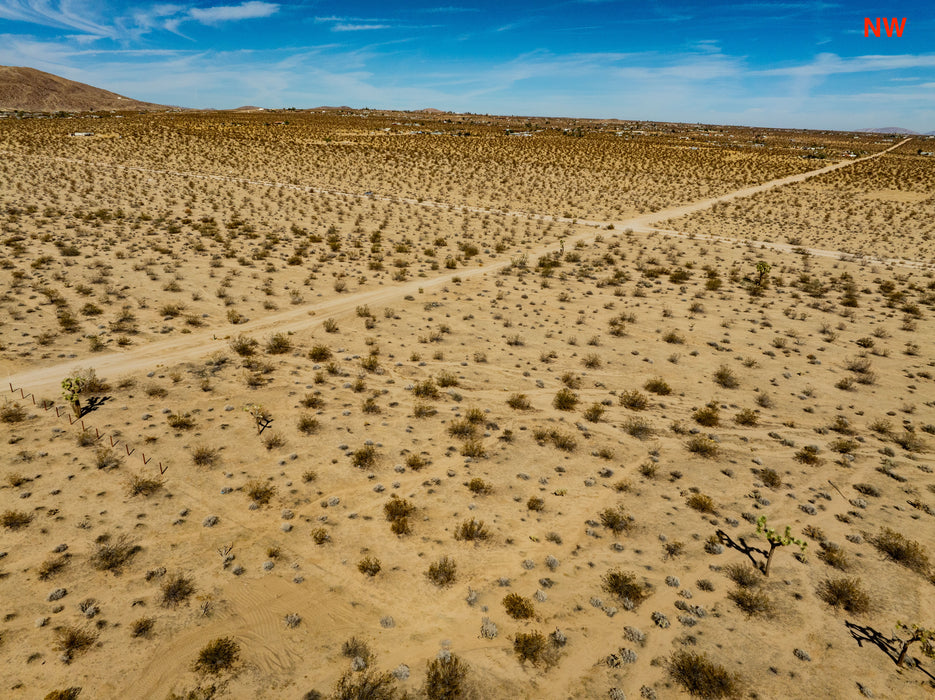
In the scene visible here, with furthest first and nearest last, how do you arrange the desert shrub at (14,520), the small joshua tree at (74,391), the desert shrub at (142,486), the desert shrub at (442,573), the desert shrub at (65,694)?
the small joshua tree at (74,391) < the desert shrub at (142,486) < the desert shrub at (14,520) < the desert shrub at (442,573) < the desert shrub at (65,694)

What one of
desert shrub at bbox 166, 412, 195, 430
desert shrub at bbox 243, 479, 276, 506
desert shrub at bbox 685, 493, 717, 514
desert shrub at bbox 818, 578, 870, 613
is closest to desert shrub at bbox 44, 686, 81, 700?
desert shrub at bbox 243, 479, 276, 506

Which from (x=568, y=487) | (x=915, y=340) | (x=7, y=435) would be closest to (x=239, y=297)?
(x=7, y=435)

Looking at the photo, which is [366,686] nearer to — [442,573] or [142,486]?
[442,573]

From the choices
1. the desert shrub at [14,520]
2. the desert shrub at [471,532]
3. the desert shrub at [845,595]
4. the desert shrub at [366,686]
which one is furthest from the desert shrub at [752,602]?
the desert shrub at [14,520]

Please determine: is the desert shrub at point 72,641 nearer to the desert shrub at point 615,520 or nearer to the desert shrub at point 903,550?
the desert shrub at point 615,520

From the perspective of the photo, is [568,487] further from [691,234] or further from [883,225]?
[883,225]

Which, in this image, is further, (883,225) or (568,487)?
(883,225)
